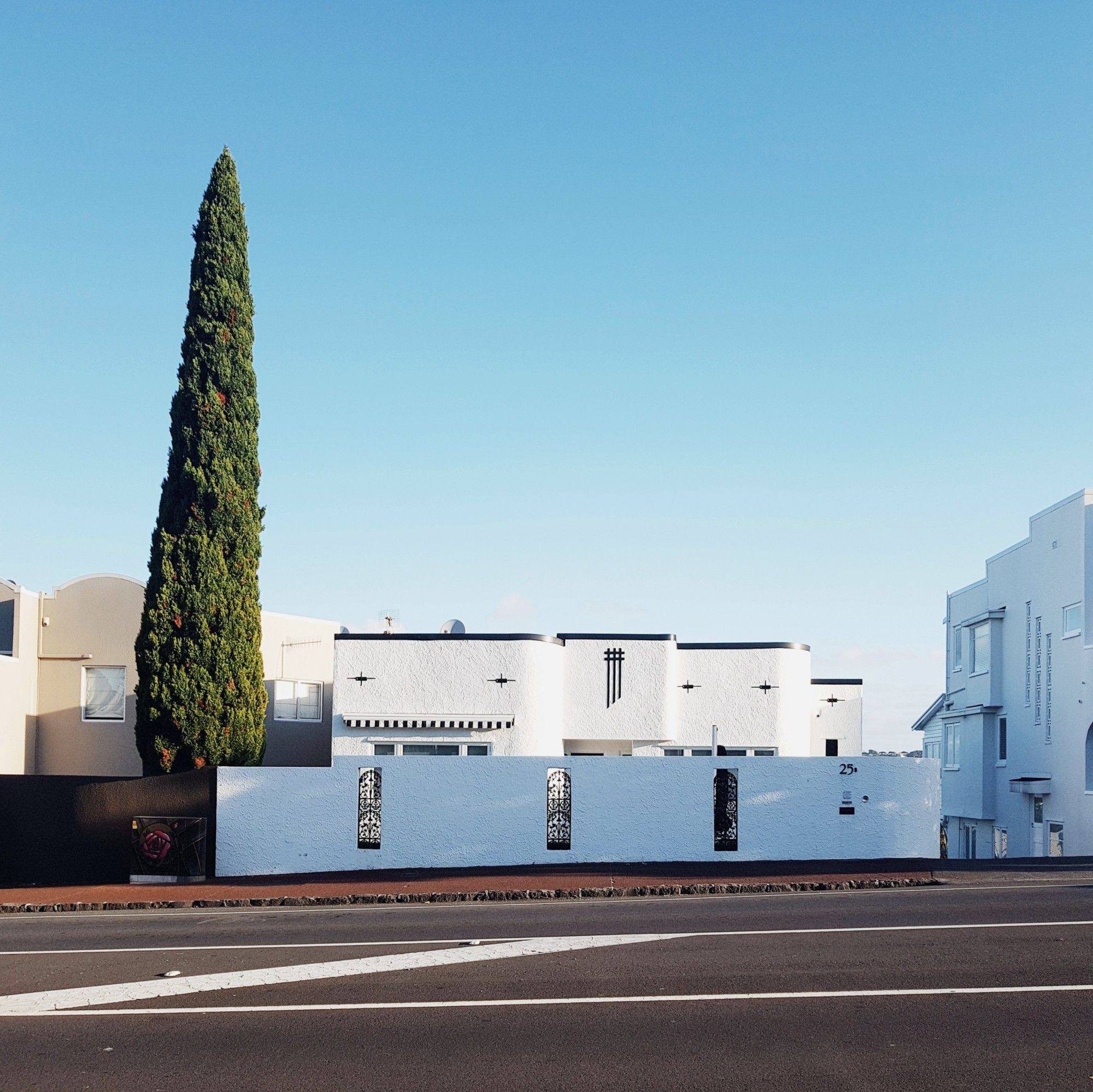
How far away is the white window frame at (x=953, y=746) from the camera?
38.0 m

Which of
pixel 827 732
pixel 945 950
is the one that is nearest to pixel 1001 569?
pixel 827 732

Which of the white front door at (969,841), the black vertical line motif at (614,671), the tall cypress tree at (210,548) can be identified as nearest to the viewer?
the tall cypress tree at (210,548)

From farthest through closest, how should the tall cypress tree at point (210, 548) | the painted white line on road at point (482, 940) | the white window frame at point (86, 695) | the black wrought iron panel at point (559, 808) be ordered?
the white window frame at point (86, 695), the tall cypress tree at point (210, 548), the black wrought iron panel at point (559, 808), the painted white line on road at point (482, 940)

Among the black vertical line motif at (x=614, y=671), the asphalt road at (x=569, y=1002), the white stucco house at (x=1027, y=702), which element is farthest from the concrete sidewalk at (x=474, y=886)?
the white stucco house at (x=1027, y=702)

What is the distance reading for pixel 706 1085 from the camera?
768 cm

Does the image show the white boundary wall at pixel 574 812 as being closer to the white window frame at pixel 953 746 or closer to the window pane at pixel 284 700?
the window pane at pixel 284 700

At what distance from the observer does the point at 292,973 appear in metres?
11.4

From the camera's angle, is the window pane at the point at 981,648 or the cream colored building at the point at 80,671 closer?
the cream colored building at the point at 80,671

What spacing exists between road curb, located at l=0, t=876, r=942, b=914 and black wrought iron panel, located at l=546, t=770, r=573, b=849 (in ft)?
12.5

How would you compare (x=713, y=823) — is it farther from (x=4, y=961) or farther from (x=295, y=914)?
(x=4, y=961)

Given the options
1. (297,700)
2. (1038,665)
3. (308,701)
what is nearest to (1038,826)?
(1038,665)

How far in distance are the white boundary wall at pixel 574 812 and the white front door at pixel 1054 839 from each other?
9602 mm

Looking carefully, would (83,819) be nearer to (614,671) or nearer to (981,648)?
(614,671)

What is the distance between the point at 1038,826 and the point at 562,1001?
25.1m
